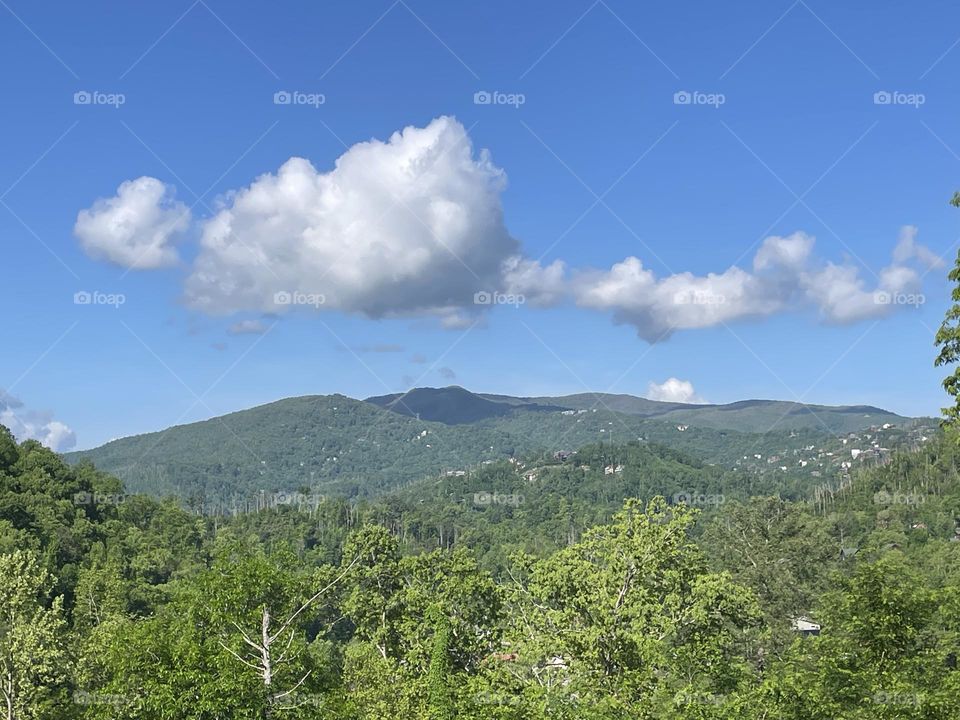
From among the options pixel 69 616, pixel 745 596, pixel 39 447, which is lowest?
pixel 69 616

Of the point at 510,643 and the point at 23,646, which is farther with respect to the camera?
the point at 23,646

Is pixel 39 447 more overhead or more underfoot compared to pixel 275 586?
more overhead

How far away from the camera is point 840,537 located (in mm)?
153000

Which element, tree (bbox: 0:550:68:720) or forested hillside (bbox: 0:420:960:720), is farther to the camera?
tree (bbox: 0:550:68:720)

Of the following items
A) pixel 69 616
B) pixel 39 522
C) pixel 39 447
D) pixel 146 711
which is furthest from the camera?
pixel 39 447

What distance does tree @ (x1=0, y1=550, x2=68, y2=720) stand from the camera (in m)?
28.7

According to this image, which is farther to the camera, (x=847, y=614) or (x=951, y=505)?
(x=951, y=505)

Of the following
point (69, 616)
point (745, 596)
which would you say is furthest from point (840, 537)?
point (745, 596)

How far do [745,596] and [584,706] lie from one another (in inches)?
328

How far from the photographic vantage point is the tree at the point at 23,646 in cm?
2872

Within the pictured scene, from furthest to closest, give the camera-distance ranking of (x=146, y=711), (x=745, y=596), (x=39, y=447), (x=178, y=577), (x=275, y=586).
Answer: (x=39, y=447), (x=178, y=577), (x=745, y=596), (x=275, y=586), (x=146, y=711)

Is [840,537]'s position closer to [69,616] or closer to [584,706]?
[69,616]

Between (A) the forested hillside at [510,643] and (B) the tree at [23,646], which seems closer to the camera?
(A) the forested hillside at [510,643]

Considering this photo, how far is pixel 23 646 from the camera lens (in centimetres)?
2892
